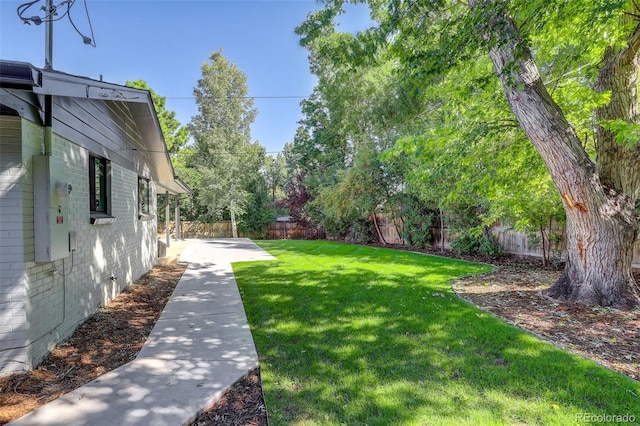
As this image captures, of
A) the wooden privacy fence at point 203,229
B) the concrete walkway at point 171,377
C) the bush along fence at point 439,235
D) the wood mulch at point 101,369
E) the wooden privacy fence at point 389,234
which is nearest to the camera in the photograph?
the concrete walkway at point 171,377

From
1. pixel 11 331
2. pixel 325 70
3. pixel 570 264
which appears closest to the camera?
pixel 11 331

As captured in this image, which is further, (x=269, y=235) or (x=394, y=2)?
(x=269, y=235)

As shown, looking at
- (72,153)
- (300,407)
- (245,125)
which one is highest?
(245,125)

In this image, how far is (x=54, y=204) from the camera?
3270mm

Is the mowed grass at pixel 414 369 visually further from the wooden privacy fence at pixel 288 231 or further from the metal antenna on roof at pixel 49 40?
the wooden privacy fence at pixel 288 231

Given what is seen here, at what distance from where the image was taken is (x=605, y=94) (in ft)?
15.0

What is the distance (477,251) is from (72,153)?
11.0m

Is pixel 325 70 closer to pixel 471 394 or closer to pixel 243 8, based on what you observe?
pixel 243 8

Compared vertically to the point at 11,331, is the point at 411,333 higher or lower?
lower

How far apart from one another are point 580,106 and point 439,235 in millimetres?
8464

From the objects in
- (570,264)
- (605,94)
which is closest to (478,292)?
(570,264)

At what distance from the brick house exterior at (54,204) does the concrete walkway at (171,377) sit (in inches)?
38.2

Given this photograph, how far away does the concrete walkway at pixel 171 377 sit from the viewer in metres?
2.33

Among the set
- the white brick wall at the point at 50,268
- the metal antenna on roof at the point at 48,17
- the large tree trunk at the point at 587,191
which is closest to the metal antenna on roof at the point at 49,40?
the metal antenna on roof at the point at 48,17
